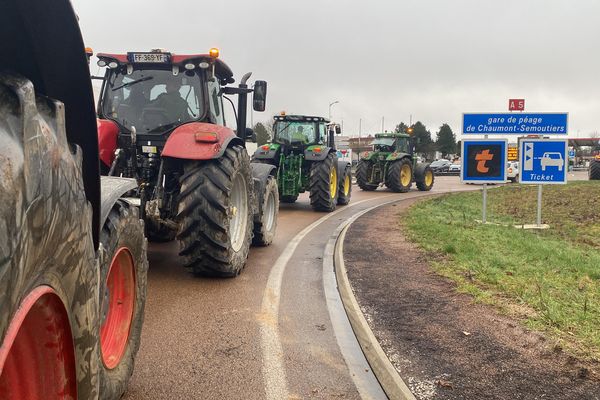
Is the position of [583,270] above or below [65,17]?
below

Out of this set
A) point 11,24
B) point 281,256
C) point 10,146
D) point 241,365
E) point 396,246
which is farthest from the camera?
point 396,246

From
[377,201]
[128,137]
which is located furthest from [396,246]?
[377,201]

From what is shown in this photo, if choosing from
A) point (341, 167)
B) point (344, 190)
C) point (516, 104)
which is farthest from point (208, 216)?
point (344, 190)

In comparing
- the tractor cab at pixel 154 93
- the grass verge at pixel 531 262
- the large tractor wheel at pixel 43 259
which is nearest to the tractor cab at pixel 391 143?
the grass verge at pixel 531 262

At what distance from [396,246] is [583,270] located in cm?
288

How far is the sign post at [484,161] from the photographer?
35.7 feet

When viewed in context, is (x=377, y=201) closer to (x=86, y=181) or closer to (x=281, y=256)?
(x=281, y=256)

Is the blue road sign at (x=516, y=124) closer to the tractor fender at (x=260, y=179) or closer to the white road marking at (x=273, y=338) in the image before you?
the tractor fender at (x=260, y=179)

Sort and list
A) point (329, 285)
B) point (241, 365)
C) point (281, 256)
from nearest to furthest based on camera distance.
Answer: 1. point (241, 365)
2. point (329, 285)
3. point (281, 256)

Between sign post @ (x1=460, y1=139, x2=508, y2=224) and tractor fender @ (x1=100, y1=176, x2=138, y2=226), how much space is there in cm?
882

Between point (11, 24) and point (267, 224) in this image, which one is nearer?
point (11, 24)

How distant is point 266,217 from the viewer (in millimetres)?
8711

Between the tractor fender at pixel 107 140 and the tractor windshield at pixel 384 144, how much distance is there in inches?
716

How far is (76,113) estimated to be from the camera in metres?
2.04
